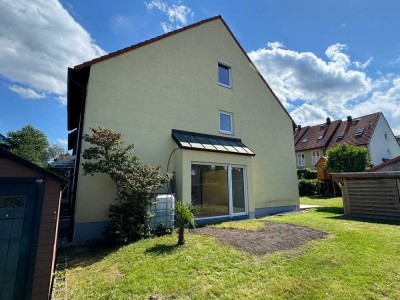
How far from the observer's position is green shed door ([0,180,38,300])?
3.65m

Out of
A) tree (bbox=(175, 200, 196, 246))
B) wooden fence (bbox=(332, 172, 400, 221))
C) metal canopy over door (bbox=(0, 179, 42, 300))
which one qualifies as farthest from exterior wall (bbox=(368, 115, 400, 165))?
metal canopy over door (bbox=(0, 179, 42, 300))

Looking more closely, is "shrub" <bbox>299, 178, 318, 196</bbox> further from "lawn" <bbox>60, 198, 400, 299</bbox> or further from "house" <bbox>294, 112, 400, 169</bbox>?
"lawn" <bbox>60, 198, 400, 299</bbox>

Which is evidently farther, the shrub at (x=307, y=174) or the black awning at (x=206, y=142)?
the shrub at (x=307, y=174)

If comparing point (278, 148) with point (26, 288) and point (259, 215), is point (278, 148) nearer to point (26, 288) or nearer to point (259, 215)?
point (259, 215)

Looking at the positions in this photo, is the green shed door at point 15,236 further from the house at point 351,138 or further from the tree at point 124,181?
the house at point 351,138

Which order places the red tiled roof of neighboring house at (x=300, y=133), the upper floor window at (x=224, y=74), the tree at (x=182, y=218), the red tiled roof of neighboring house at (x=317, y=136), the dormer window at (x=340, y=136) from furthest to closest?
the red tiled roof of neighboring house at (x=300, y=133) < the red tiled roof of neighboring house at (x=317, y=136) < the dormer window at (x=340, y=136) < the upper floor window at (x=224, y=74) < the tree at (x=182, y=218)

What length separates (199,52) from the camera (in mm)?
14156

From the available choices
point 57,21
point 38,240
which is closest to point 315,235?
point 38,240

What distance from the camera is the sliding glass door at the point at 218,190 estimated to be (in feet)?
37.0

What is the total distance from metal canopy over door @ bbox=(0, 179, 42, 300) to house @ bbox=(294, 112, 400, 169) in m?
42.6

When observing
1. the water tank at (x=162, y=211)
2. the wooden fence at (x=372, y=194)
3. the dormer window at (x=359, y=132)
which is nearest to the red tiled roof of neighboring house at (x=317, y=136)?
the dormer window at (x=359, y=132)

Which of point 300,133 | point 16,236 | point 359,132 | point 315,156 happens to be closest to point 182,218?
point 16,236

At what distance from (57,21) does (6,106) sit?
16.2 metres

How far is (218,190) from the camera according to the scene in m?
12.1
